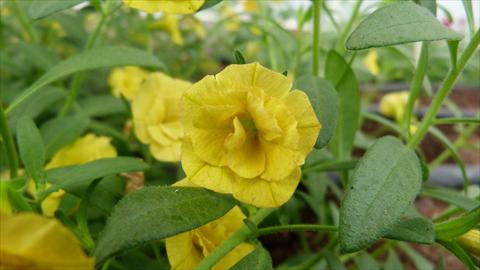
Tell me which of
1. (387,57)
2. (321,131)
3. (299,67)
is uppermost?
(321,131)

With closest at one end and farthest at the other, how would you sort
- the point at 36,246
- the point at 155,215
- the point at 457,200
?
1. the point at 36,246
2. the point at 155,215
3. the point at 457,200

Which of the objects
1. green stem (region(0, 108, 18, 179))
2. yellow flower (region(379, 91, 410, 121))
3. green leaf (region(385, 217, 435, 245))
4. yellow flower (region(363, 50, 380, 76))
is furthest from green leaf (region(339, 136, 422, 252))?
yellow flower (region(363, 50, 380, 76))

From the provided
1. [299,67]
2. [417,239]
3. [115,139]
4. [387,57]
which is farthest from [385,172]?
[387,57]

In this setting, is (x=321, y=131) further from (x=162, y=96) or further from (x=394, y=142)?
(x=162, y=96)

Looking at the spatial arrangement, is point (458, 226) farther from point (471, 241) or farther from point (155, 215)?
point (155, 215)

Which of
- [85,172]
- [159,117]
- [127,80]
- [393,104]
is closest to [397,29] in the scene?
[85,172]
